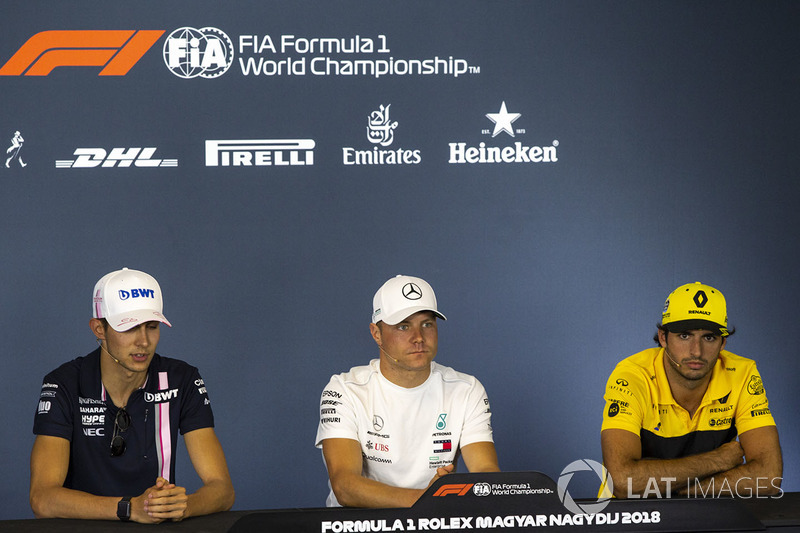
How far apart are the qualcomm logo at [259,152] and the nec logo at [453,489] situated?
1.98m

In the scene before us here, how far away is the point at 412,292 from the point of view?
231 cm

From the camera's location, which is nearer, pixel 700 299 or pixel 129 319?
pixel 129 319

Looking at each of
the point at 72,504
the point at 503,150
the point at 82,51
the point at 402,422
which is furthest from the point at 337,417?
the point at 82,51

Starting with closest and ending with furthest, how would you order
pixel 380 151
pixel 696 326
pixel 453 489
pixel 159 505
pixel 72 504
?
pixel 453 489
pixel 159 505
pixel 72 504
pixel 696 326
pixel 380 151

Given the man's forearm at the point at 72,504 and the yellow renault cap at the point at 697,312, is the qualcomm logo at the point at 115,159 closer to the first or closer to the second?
the man's forearm at the point at 72,504

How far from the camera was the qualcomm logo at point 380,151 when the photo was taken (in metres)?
3.32

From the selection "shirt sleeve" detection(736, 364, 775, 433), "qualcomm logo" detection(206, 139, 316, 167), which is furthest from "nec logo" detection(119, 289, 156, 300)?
"shirt sleeve" detection(736, 364, 775, 433)

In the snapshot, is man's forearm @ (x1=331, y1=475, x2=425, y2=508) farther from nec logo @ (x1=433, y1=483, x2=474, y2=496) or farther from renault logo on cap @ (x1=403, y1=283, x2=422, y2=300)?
renault logo on cap @ (x1=403, y1=283, x2=422, y2=300)

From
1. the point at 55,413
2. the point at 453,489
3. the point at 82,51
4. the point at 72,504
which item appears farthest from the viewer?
the point at 82,51

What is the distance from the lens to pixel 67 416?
2.12 meters

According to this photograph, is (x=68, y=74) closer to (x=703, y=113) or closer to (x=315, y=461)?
(x=315, y=461)

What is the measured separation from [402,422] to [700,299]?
876 millimetres

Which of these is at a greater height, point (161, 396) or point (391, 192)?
point (391, 192)

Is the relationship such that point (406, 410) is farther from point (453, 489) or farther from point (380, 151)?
point (380, 151)
